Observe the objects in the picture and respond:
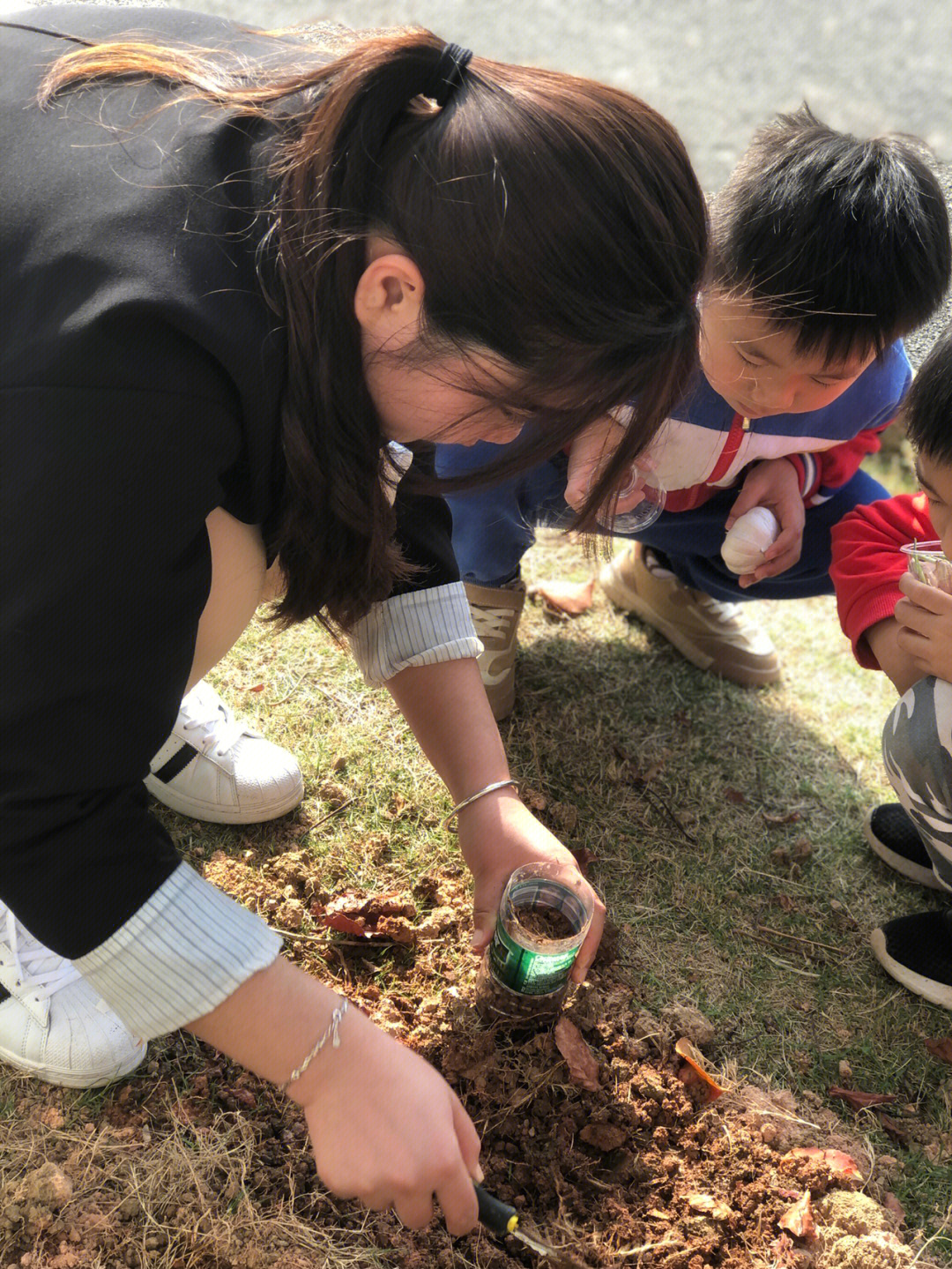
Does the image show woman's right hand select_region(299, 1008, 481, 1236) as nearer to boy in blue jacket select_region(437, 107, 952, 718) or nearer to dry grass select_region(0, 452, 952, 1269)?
dry grass select_region(0, 452, 952, 1269)

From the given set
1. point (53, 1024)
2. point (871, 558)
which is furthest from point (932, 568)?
point (53, 1024)


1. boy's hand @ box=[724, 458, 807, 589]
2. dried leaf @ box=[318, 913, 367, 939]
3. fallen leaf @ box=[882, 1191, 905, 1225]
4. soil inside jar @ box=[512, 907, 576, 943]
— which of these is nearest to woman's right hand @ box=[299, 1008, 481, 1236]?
soil inside jar @ box=[512, 907, 576, 943]

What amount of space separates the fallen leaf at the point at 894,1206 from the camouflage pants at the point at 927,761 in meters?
0.67

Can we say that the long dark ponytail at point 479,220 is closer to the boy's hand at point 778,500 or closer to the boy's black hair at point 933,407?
the boy's black hair at point 933,407

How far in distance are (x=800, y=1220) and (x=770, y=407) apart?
1.58 metres

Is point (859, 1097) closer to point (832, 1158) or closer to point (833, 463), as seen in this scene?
point (832, 1158)

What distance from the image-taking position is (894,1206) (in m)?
1.84

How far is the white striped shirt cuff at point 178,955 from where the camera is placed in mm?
1290

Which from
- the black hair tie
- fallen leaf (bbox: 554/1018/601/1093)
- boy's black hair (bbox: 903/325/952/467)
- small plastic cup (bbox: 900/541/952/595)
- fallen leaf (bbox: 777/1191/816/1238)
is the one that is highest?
the black hair tie

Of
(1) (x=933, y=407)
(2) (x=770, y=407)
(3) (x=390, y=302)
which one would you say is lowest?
(2) (x=770, y=407)

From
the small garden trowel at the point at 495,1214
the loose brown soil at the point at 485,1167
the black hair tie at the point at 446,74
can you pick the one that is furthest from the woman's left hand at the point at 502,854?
the black hair tie at the point at 446,74

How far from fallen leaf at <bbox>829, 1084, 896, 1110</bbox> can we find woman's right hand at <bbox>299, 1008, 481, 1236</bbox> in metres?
1.00

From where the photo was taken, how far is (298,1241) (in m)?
1.60

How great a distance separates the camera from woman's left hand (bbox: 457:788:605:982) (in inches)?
71.5
